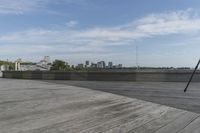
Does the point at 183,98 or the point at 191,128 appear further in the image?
the point at 183,98

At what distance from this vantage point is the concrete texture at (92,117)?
22.5 ft

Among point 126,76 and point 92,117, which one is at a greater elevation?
point 126,76

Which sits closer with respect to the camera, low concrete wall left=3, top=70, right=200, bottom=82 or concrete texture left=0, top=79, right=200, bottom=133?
concrete texture left=0, top=79, right=200, bottom=133

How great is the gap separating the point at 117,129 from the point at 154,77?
15.4m

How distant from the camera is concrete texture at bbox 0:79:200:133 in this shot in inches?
270

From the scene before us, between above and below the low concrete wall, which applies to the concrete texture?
below

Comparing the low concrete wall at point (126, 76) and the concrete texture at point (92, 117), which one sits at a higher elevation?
the low concrete wall at point (126, 76)

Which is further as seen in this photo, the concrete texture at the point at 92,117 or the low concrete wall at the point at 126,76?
the low concrete wall at the point at 126,76

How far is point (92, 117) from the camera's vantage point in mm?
8062

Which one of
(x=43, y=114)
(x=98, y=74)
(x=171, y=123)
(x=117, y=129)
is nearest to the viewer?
(x=117, y=129)

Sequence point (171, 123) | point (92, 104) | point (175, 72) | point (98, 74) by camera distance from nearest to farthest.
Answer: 1. point (171, 123)
2. point (92, 104)
3. point (175, 72)
4. point (98, 74)

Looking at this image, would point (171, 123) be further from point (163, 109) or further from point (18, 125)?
point (18, 125)

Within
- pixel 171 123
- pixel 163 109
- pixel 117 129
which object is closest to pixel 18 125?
pixel 117 129

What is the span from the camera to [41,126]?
6906 mm
